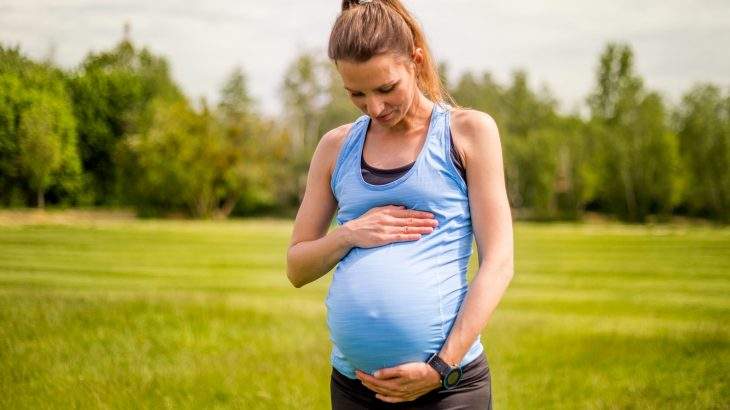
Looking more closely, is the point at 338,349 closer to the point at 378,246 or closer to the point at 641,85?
the point at 378,246

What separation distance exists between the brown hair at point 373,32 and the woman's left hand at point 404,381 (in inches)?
35.1

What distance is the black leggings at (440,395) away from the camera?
7.23 feet

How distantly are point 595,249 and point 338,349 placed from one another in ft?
79.5

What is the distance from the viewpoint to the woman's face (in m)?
2.17

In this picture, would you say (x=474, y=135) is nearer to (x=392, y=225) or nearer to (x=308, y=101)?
(x=392, y=225)

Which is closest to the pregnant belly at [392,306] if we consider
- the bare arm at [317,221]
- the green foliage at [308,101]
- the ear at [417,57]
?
the bare arm at [317,221]

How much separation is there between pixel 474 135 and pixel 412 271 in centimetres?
44

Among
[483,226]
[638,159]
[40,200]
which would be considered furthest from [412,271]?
[638,159]

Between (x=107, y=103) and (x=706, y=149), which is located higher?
(x=107, y=103)

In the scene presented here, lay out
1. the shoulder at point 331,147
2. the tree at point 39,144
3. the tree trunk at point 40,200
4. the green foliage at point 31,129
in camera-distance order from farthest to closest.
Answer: the tree trunk at point 40,200, the tree at point 39,144, the green foliage at point 31,129, the shoulder at point 331,147

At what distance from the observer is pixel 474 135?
2193mm

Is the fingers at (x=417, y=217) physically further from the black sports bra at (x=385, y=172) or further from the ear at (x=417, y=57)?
the ear at (x=417, y=57)

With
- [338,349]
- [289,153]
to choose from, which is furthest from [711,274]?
[289,153]

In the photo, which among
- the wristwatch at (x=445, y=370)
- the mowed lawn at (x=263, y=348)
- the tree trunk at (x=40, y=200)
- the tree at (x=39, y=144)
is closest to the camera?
the wristwatch at (x=445, y=370)
